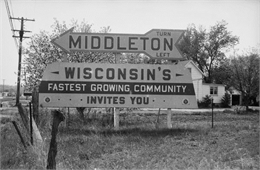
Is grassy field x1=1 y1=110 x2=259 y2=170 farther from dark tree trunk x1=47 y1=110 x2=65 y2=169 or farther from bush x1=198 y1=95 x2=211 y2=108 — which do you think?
bush x1=198 y1=95 x2=211 y2=108

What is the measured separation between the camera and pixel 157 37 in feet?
36.7

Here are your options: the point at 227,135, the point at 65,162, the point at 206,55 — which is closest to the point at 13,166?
the point at 65,162

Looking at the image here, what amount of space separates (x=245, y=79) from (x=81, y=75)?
20488 mm

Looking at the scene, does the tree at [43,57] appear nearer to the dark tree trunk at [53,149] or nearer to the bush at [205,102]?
the dark tree trunk at [53,149]

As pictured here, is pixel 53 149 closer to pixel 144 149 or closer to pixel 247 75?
pixel 144 149

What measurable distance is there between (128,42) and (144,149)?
4.97 metres

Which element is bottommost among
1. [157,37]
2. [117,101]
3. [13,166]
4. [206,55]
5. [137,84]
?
[13,166]

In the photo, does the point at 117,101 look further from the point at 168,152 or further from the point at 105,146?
the point at 168,152

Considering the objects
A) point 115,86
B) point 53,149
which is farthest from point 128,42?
point 53,149

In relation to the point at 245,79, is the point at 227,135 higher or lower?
lower

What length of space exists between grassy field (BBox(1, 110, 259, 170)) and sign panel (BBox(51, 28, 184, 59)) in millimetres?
3036

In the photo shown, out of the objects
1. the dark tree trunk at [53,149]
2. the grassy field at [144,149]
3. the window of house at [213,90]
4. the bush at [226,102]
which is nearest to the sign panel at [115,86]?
the grassy field at [144,149]

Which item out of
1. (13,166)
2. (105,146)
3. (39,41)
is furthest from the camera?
(39,41)

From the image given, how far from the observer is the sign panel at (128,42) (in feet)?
36.2
